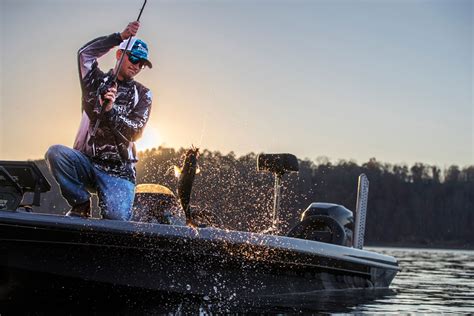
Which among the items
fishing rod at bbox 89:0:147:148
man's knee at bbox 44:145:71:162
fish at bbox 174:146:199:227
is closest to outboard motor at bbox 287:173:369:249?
fish at bbox 174:146:199:227

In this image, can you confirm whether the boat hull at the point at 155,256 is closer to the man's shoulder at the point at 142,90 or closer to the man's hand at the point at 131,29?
the man's shoulder at the point at 142,90

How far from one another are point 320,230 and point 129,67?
4187 mm

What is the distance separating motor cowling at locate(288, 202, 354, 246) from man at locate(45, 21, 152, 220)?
3619 millimetres

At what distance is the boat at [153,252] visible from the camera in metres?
6.61

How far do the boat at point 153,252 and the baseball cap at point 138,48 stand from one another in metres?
1.22

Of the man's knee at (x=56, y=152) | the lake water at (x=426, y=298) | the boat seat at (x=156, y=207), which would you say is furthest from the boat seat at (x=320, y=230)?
the man's knee at (x=56, y=152)

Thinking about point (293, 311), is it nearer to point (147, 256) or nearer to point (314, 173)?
point (147, 256)

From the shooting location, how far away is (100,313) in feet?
22.2

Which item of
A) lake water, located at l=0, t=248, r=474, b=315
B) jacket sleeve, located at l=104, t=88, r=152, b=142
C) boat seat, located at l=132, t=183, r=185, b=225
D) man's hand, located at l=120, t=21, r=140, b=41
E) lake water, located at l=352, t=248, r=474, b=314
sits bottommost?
lake water, located at l=352, t=248, r=474, b=314

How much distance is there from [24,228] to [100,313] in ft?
3.01

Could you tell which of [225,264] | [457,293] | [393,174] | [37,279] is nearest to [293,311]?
[225,264]

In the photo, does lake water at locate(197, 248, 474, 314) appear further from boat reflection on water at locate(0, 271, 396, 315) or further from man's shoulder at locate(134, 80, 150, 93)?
man's shoulder at locate(134, 80, 150, 93)

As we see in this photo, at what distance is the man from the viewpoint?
21.9 feet

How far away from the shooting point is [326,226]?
1030 centimetres
